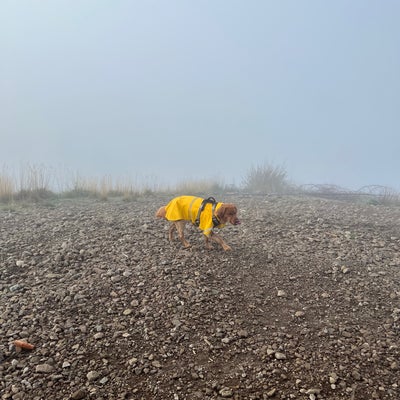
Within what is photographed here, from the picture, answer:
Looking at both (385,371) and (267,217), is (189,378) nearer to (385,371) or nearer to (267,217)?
(385,371)

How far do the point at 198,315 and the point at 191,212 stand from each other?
1731 mm

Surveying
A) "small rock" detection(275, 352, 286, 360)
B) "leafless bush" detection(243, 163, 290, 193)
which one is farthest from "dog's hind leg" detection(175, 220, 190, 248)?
"leafless bush" detection(243, 163, 290, 193)

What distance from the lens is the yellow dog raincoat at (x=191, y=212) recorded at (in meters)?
5.10

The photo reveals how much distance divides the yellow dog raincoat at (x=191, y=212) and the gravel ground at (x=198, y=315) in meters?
0.52

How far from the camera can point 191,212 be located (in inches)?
206

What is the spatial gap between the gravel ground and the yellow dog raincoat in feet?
1.72

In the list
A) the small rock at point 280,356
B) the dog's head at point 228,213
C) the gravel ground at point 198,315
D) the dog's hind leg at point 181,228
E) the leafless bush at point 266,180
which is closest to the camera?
the gravel ground at point 198,315

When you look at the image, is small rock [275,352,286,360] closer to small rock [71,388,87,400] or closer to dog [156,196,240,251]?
small rock [71,388,87,400]

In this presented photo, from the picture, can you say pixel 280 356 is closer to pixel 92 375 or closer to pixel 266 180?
pixel 92 375

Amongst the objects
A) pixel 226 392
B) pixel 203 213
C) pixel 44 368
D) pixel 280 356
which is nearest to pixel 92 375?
pixel 44 368

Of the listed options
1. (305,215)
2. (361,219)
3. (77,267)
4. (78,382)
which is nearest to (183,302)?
(78,382)

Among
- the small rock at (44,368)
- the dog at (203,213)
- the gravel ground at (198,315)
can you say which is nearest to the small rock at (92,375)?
the gravel ground at (198,315)

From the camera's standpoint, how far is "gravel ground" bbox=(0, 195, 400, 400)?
9.72 ft

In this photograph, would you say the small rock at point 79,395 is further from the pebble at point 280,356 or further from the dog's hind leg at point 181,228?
the dog's hind leg at point 181,228
